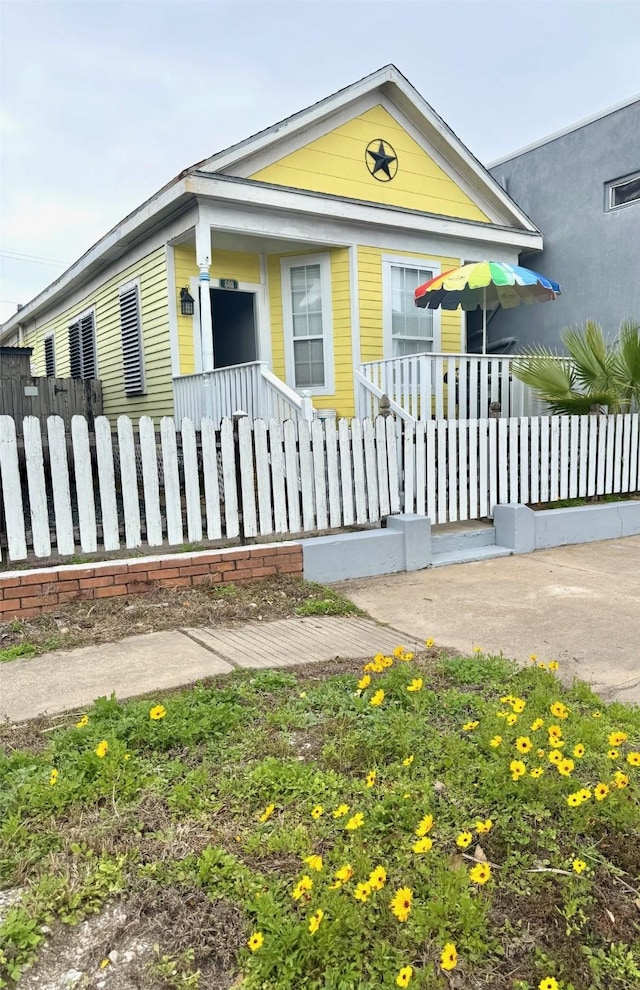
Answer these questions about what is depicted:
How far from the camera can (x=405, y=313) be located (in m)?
10.3

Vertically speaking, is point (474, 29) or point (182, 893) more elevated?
point (474, 29)

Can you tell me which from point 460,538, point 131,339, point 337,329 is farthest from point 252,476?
point 131,339

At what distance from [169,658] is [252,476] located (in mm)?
2083

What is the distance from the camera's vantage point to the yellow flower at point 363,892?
173 centimetres

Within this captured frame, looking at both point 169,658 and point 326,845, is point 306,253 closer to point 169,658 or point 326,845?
point 169,658

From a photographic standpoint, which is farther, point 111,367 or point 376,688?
point 111,367

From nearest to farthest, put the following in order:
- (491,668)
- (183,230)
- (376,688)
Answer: (376,688) < (491,668) < (183,230)

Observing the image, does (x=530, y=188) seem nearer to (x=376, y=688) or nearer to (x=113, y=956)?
(x=376, y=688)

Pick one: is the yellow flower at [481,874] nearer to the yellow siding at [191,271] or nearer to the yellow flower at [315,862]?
the yellow flower at [315,862]

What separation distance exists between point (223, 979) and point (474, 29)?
46.5 feet

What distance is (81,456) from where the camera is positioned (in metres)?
4.86

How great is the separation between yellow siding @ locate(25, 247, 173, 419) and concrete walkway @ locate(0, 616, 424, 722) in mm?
5990

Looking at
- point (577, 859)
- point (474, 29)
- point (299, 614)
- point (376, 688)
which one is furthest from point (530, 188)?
point (577, 859)

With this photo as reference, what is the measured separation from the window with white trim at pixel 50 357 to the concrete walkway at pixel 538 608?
495 inches
